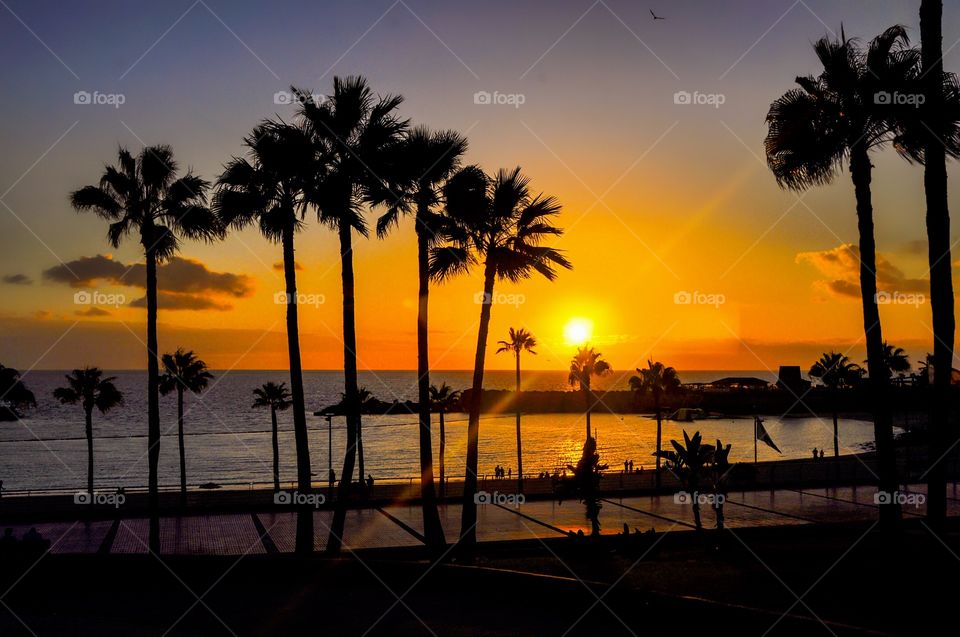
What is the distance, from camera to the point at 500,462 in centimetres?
10338

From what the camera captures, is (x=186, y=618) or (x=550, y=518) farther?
(x=550, y=518)

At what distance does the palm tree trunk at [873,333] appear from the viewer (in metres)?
18.2

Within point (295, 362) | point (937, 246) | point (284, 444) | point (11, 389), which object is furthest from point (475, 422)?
point (284, 444)

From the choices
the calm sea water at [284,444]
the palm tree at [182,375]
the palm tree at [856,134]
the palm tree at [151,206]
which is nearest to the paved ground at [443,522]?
the palm tree at [151,206]

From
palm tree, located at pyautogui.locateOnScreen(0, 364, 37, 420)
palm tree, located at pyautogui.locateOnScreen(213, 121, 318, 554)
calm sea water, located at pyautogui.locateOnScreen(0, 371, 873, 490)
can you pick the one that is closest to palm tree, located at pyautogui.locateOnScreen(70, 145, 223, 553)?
palm tree, located at pyautogui.locateOnScreen(213, 121, 318, 554)

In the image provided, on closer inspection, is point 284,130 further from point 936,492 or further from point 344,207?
point 936,492

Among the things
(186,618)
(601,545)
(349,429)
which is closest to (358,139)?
(349,429)

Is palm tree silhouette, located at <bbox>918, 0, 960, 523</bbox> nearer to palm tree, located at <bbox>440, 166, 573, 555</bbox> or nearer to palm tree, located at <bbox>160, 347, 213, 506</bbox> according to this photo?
palm tree, located at <bbox>440, 166, 573, 555</bbox>

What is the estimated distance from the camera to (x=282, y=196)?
25.4 meters

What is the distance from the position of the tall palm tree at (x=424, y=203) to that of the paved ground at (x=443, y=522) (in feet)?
17.4

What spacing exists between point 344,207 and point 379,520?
17488mm

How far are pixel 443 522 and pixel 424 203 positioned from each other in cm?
1561

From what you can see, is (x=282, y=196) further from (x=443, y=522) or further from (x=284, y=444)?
(x=284, y=444)

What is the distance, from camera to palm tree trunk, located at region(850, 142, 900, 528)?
1823 cm
